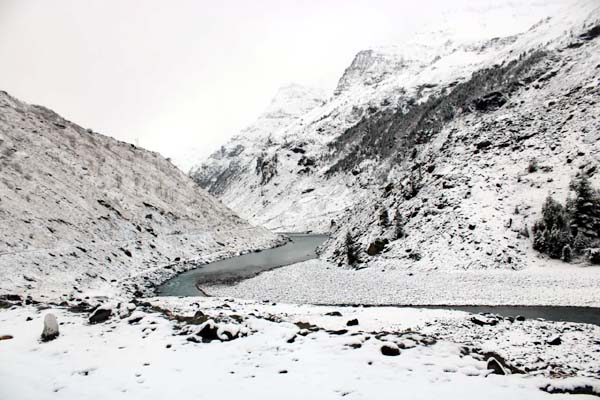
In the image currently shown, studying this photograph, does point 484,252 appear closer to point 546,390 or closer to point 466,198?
point 466,198

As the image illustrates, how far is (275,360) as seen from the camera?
41.9 feet

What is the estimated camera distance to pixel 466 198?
42938 millimetres

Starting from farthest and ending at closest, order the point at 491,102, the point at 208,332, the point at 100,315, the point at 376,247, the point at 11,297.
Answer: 1. the point at 491,102
2. the point at 376,247
3. the point at 11,297
4. the point at 100,315
5. the point at 208,332

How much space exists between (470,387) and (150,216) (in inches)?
2291

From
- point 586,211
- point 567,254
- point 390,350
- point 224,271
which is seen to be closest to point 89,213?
point 224,271

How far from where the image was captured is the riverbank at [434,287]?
26297 millimetres

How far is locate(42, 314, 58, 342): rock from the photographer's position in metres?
15.3

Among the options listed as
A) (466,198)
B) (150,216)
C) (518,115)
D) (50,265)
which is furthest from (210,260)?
(518,115)

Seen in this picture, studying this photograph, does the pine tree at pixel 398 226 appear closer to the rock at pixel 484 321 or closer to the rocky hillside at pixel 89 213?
the rock at pixel 484 321

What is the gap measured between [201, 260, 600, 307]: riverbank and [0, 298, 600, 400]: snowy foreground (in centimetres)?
802

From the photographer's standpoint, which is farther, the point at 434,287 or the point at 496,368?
the point at 434,287

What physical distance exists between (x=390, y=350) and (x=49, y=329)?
13.4 meters

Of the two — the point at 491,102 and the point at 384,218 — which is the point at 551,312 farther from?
the point at 491,102

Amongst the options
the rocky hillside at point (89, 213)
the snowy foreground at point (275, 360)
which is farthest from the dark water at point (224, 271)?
the snowy foreground at point (275, 360)
